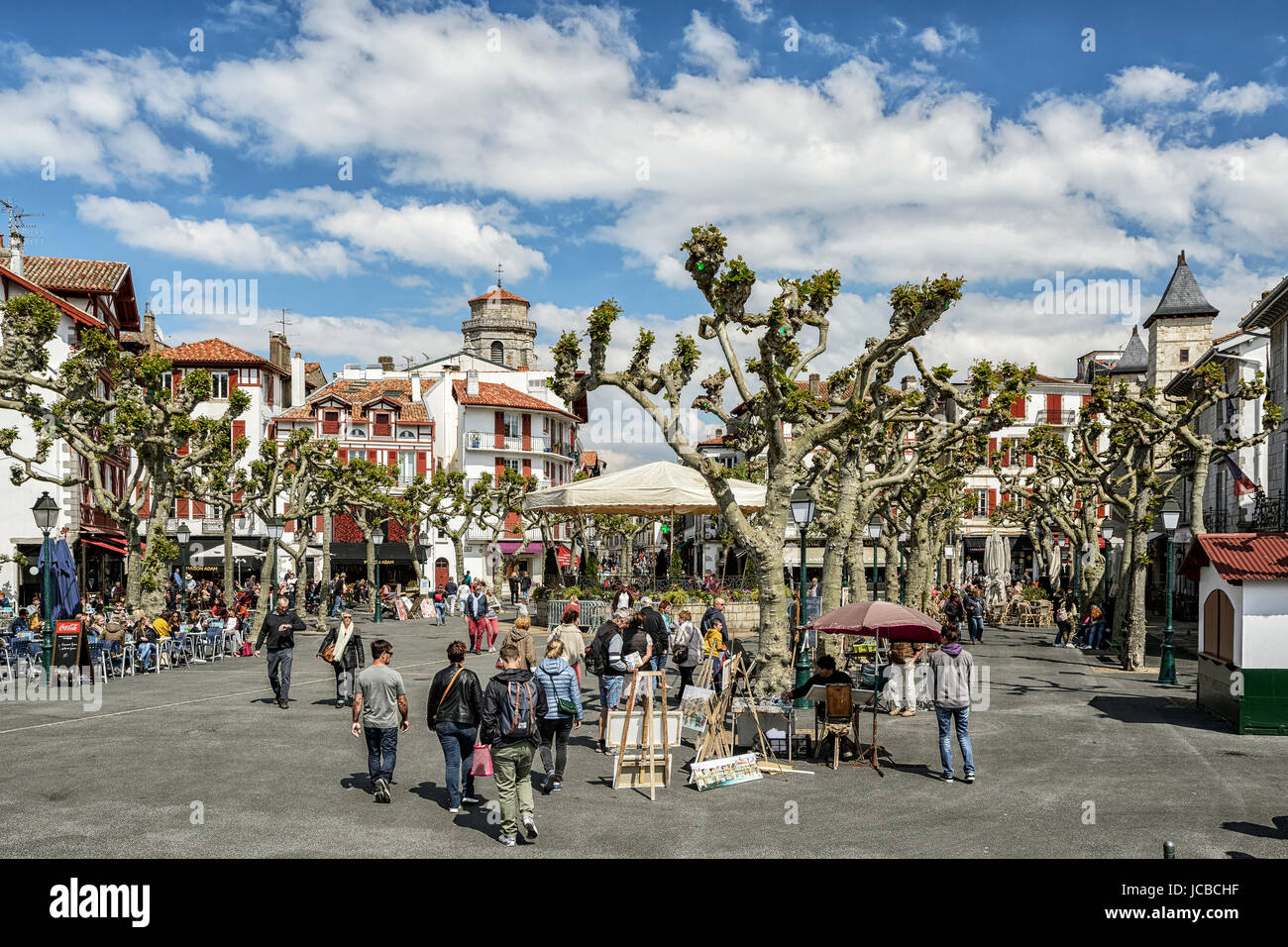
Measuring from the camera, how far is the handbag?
35.0ft

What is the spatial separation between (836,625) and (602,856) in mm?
6326

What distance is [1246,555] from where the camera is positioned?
49.9ft

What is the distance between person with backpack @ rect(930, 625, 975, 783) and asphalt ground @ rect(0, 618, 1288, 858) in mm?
344

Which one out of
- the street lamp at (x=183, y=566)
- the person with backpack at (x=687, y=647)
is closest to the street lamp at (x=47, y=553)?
the street lamp at (x=183, y=566)

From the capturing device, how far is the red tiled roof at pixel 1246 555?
14.8m

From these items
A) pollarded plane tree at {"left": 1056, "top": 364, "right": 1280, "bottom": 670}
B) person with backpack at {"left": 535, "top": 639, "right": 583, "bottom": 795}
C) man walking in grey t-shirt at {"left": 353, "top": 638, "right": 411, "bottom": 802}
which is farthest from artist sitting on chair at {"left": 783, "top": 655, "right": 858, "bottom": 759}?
pollarded plane tree at {"left": 1056, "top": 364, "right": 1280, "bottom": 670}

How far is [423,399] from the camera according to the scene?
71375mm

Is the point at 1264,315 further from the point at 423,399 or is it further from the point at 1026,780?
the point at 423,399

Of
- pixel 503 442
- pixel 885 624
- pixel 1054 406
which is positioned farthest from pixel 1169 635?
pixel 1054 406

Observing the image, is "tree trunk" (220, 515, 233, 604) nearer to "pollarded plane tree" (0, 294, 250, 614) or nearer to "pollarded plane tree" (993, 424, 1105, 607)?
"pollarded plane tree" (0, 294, 250, 614)

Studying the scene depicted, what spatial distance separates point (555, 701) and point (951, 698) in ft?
14.3

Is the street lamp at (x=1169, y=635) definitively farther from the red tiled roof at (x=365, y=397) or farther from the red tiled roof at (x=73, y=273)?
the red tiled roof at (x=365, y=397)

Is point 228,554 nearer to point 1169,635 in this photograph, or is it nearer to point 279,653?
point 279,653
